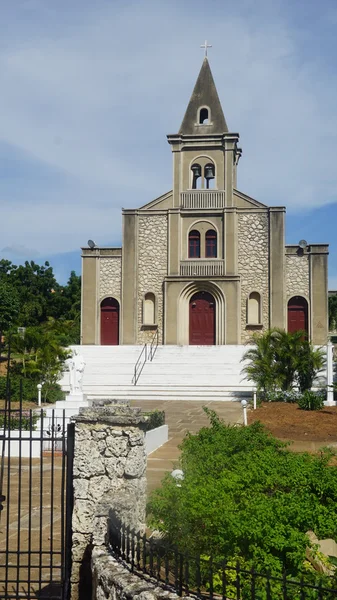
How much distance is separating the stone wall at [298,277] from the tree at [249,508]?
2426 cm

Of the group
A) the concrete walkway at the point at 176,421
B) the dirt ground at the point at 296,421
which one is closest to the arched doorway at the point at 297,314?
the concrete walkway at the point at 176,421

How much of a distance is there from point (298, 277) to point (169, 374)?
981 centimetres

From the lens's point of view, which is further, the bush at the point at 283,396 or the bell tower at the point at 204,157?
the bell tower at the point at 204,157

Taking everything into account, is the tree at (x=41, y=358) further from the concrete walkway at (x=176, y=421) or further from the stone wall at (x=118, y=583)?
the stone wall at (x=118, y=583)

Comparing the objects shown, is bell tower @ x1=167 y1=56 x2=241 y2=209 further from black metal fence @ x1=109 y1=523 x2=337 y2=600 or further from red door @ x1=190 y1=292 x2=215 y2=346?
black metal fence @ x1=109 y1=523 x2=337 y2=600

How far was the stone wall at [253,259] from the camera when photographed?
31500 mm

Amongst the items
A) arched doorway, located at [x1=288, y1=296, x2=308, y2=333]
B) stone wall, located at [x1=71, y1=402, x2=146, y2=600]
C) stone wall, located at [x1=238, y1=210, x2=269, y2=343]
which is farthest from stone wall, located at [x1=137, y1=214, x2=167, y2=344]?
stone wall, located at [x1=71, y1=402, x2=146, y2=600]

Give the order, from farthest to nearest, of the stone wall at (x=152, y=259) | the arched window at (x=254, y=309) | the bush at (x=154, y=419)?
1. the stone wall at (x=152, y=259)
2. the arched window at (x=254, y=309)
3. the bush at (x=154, y=419)

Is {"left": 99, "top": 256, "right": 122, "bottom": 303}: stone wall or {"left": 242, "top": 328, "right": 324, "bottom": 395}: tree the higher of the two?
{"left": 99, "top": 256, "right": 122, "bottom": 303}: stone wall

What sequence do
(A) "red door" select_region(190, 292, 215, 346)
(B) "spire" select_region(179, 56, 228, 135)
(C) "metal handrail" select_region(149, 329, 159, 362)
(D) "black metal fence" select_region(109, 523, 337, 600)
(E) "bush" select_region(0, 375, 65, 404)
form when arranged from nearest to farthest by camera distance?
1. (D) "black metal fence" select_region(109, 523, 337, 600)
2. (E) "bush" select_region(0, 375, 65, 404)
3. (C) "metal handrail" select_region(149, 329, 159, 362)
4. (A) "red door" select_region(190, 292, 215, 346)
5. (B) "spire" select_region(179, 56, 228, 135)

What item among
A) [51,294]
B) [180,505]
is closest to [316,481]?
[180,505]

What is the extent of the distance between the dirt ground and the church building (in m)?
11.9

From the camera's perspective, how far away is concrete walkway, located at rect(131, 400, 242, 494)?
10.3 meters

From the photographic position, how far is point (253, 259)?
31891 millimetres
